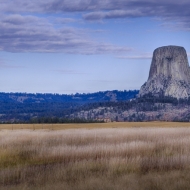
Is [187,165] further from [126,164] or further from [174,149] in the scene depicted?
[174,149]

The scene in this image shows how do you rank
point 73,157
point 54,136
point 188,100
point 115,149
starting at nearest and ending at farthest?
point 73,157
point 115,149
point 54,136
point 188,100

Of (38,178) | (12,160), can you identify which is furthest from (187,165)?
(12,160)

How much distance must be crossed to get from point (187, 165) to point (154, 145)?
252 inches

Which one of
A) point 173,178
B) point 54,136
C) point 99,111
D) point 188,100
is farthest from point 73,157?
point 188,100

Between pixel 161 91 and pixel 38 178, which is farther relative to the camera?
pixel 161 91

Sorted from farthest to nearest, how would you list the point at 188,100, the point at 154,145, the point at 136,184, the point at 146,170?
1. the point at 188,100
2. the point at 154,145
3. the point at 146,170
4. the point at 136,184

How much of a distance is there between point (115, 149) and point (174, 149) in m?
2.89

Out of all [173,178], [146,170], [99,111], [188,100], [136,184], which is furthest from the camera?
[188,100]

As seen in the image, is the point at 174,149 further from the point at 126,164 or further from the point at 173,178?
the point at 173,178

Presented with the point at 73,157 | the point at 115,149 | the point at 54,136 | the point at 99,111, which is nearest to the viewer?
the point at 73,157

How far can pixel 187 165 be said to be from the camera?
1661cm

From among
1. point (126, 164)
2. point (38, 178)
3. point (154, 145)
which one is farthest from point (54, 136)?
point (38, 178)

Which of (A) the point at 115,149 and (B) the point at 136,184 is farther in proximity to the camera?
(A) the point at 115,149

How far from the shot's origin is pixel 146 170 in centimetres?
1625
